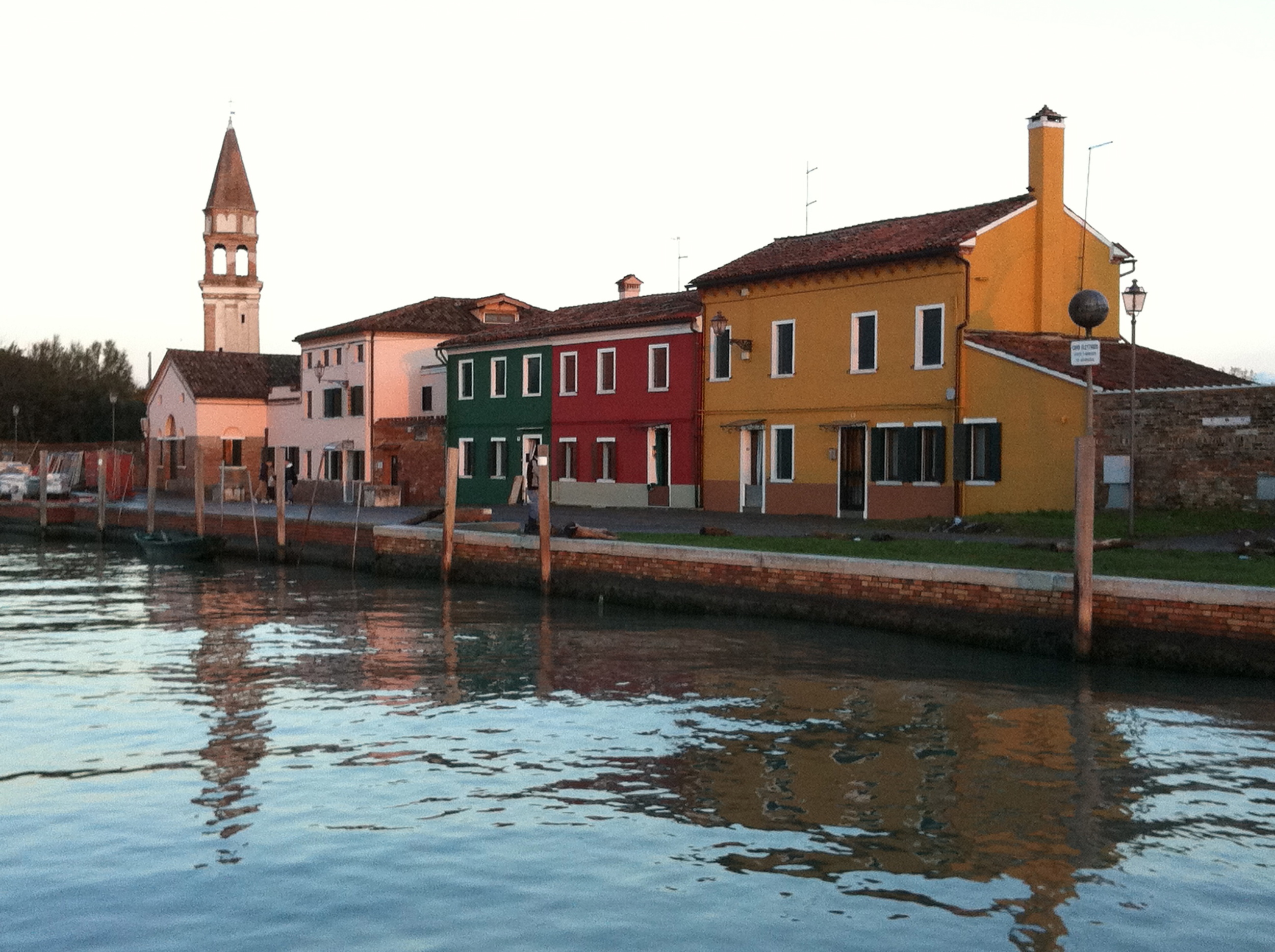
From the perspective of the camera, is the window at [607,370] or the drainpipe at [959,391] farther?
the window at [607,370]

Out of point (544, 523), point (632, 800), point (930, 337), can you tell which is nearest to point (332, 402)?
point (930, 337)

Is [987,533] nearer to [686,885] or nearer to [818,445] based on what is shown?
[818,445]

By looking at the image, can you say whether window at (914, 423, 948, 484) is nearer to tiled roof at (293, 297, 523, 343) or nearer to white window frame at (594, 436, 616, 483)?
white window frame at (594, 436, 616, 483)

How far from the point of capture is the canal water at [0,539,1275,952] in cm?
789

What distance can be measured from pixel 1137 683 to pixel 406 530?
1694 centimetres

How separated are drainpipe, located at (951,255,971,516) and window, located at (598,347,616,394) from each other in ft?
41.0

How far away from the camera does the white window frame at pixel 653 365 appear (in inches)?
1485

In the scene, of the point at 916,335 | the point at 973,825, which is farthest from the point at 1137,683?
the point at 916,335

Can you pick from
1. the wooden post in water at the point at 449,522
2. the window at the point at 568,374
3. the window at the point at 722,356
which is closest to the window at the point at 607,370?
the window at the point at 568,374

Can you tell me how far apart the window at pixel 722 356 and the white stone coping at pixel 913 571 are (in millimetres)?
11052

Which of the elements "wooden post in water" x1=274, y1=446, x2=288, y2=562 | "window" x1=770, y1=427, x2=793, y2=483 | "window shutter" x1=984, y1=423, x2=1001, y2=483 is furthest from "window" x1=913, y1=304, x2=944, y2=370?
"wooden post in water" x1=274, y1=446, x2=288, y2=562

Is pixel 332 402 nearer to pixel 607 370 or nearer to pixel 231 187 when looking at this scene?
pixel 607 370

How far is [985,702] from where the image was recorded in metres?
14.1

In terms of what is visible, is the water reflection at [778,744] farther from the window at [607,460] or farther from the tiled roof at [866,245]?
the window at [607,460]
